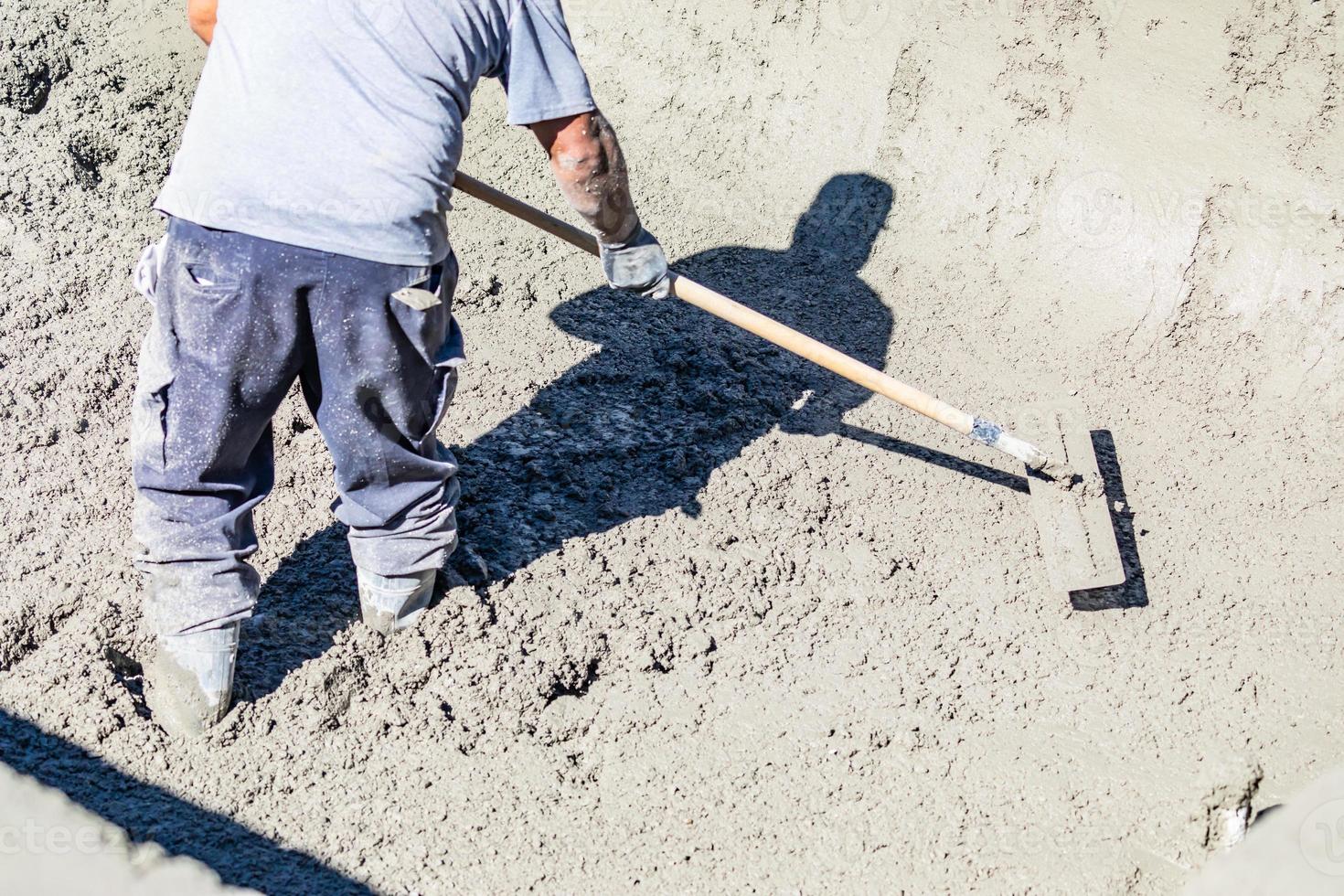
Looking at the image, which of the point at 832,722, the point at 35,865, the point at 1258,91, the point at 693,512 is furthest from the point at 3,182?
the point at 1258,91

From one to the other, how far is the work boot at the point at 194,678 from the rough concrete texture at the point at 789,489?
7 cm

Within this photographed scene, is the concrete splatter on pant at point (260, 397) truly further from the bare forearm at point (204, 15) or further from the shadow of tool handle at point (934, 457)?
the shadow of tool handle at point (934, 457)

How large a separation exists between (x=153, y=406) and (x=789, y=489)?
5.26 feet

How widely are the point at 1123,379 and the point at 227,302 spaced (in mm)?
2634

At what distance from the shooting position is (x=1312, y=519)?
306cm

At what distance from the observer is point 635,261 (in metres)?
2.42

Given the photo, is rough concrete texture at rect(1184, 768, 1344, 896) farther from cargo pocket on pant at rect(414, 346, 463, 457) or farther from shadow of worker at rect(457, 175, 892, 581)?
cargo pocket on pant at rect(414, 346, 463, 457)

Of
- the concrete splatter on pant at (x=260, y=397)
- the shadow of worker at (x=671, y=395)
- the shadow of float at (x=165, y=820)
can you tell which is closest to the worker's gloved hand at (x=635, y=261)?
the concrete splatter on pant at (x=260, y=397)

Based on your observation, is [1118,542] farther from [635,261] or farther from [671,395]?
[635,261]

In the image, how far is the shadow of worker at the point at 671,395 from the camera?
2873 millimetres

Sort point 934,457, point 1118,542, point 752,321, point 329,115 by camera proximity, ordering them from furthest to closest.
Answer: point 934,457
point 1118,542
point 752,321
point 329,115

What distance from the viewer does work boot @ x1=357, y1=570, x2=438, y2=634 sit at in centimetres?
242

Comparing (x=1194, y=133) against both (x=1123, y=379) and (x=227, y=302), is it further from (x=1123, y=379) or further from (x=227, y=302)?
(x=227, y=302)

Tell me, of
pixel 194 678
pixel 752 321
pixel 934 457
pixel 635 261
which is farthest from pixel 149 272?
pixel 934 457
